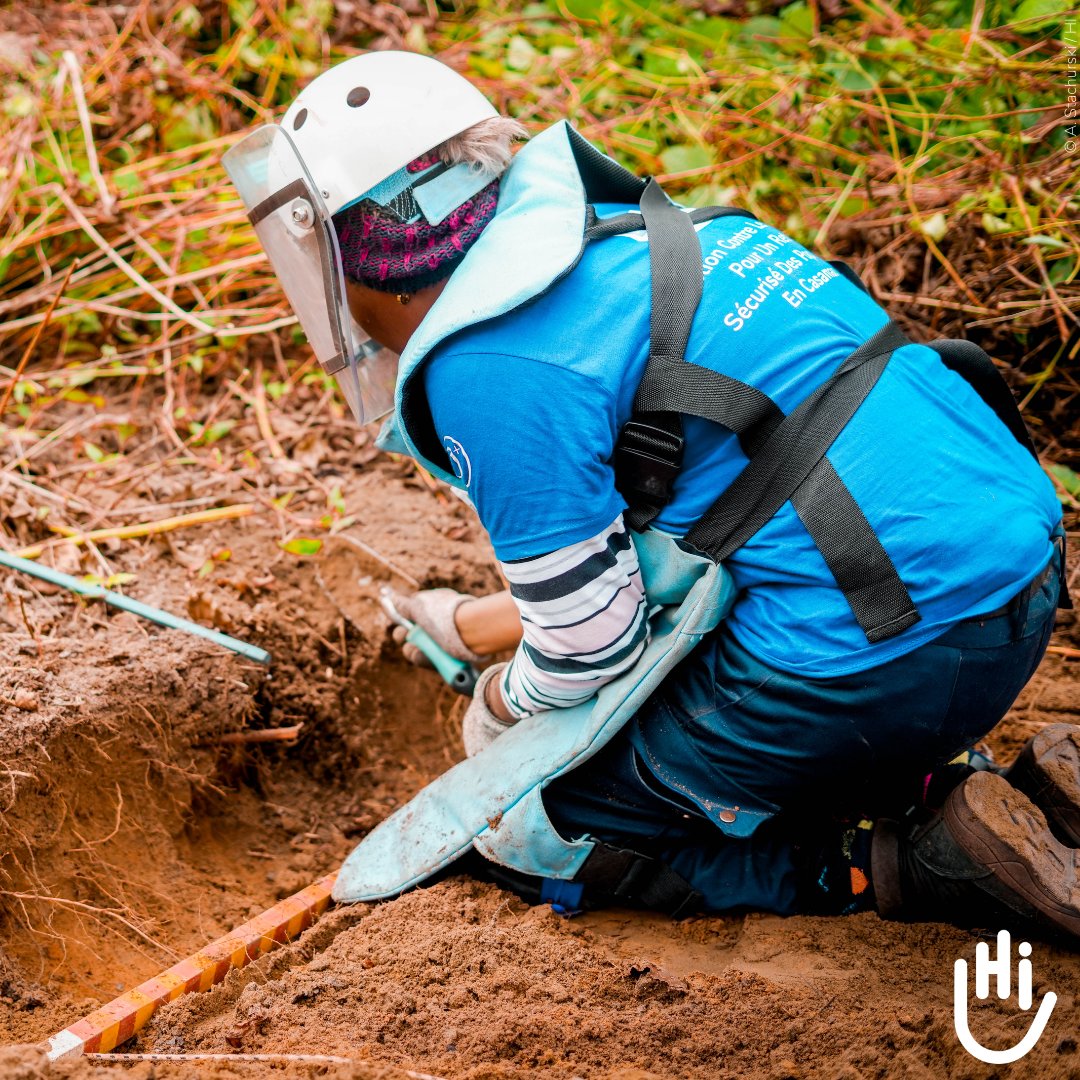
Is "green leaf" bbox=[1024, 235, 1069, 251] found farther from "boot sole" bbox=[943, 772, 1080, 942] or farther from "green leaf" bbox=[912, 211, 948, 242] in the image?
"boot sole" bbox=[943, 772, 1080, 942]

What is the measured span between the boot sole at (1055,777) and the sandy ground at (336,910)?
236mm

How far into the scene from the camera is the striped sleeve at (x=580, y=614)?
72.2 inches

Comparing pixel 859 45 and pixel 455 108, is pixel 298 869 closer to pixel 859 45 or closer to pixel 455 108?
pixel 455 108

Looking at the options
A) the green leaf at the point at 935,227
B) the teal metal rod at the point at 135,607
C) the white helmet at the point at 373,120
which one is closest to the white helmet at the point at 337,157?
the white helmet at the point at 373,120

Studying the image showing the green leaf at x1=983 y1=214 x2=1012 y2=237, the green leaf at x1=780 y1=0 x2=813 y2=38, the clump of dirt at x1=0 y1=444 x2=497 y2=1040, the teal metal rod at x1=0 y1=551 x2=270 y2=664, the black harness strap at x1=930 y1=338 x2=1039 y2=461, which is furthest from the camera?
the green leaf at x1=780 y1=0 x2=813 y2=38

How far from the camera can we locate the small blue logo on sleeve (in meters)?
1.83

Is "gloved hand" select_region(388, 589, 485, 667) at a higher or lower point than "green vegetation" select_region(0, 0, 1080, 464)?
lower

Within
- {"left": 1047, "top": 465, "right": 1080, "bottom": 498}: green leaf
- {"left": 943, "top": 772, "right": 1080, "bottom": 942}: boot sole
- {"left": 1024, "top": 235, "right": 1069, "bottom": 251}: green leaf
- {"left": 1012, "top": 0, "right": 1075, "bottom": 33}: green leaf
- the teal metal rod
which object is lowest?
{"left": 1047, "top": 465, "right": 1080, "bottom": 498}: green leaf

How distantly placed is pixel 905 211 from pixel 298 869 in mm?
2648

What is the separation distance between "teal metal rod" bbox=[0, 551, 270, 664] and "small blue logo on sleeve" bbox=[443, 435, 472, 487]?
103cm

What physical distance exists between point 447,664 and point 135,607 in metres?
0.80

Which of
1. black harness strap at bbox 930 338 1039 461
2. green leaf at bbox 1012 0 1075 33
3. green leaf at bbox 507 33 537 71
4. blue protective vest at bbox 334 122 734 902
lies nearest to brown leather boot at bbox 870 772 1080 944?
blue protective vest at bbox 334 122 734 902

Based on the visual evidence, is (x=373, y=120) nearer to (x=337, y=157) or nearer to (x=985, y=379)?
(x=337, y=157)

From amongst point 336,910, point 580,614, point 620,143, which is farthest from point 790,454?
point 620,143
